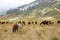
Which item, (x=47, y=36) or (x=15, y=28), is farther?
(x=15, y=28)

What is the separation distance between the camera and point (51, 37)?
26.7m

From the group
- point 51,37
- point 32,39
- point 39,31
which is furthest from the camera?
Result: point 39,31

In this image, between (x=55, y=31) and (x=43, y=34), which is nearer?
(x=43, y=34)

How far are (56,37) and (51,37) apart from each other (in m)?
0.80

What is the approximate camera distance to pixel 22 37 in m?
25.6

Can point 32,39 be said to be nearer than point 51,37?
Yes

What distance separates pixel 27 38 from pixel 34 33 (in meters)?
2.47

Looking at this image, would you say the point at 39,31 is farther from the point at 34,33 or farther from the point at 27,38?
the point at 27,38

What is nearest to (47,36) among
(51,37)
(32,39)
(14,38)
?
(51,37)

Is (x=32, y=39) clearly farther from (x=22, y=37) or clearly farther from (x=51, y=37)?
(x=51, y=37)

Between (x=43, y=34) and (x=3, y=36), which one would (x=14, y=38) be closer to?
(x=3, y=36)

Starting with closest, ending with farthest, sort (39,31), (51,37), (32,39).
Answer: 1. (32,39)
2. (51,37)
3. (39,31)


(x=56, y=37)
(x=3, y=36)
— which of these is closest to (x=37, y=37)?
(x=56, y=37)

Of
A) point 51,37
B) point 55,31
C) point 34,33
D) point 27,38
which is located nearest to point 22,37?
point 27,38
